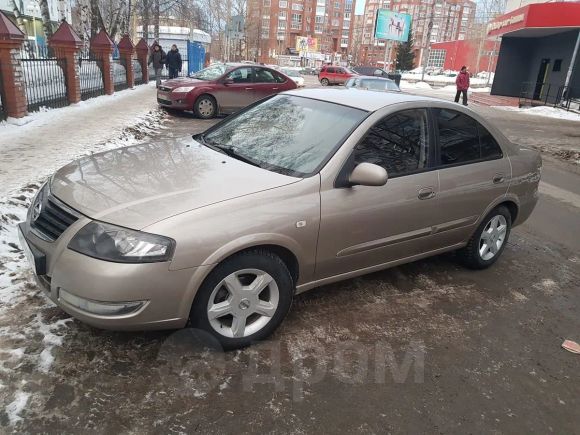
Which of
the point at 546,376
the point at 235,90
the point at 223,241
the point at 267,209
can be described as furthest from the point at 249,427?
the point at 235,90

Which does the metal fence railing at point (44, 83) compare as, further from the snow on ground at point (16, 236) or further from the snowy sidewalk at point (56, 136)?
the snow on ground at point (16, 236)

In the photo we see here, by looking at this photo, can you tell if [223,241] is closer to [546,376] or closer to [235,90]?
[546,376]

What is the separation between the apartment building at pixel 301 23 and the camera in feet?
332

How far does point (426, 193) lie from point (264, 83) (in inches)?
429

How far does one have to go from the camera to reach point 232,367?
288cm

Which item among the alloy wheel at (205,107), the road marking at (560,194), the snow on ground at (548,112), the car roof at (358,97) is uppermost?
the car roof at (358,97)

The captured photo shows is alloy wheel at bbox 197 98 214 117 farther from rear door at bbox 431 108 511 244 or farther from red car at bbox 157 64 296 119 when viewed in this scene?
rear door at bbox 431 108 511 244

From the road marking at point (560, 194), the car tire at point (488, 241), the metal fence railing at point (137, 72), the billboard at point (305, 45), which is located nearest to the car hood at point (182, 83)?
the metal fence railing at point (137, 72)

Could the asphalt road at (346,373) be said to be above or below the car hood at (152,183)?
below

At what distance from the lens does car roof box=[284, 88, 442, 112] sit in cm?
375

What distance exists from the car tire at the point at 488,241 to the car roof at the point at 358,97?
1.30m

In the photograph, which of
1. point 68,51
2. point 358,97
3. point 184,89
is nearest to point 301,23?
point 184,89

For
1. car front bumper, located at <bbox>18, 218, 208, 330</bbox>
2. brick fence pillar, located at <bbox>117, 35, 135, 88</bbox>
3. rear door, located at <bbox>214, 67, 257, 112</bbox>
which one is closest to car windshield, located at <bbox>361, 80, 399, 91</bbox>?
rear door, located at <bbox>214, 67, 257, 112</bbox>

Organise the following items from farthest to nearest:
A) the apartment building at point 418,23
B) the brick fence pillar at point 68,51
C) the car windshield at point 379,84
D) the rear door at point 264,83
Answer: the apartment building at point 418,23 < the car windshield at point 379,84 < the rear door at point 264,83 < the brick fence pillar at point 68,51
